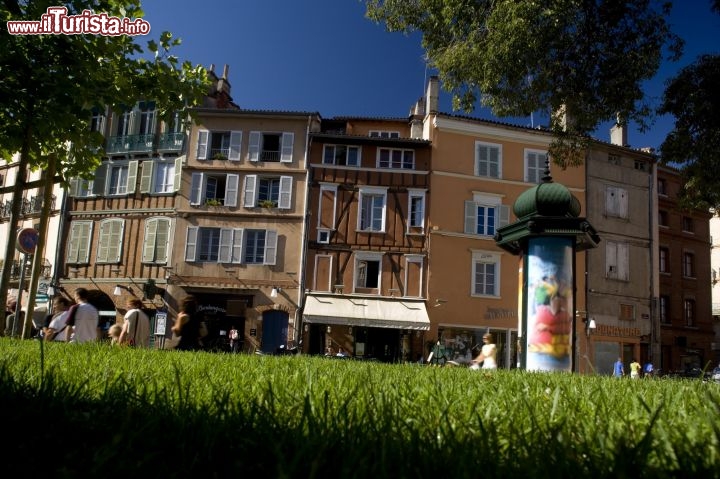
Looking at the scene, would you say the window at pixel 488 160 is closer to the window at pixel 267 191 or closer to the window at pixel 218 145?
the window at pixel 267 191

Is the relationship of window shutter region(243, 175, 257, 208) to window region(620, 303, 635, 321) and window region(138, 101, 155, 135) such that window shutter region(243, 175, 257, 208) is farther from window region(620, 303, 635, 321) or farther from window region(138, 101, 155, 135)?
window region(620, 303, 635, 321)

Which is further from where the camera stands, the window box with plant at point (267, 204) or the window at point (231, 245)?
the window box with plant at point (267, 204)

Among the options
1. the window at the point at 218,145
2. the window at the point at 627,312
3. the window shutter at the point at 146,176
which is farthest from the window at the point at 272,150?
the window at the point at 627,312

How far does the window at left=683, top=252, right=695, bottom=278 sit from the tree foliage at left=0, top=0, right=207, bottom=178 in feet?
120

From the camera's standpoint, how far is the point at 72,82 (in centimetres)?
708

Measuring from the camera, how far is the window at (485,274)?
2975 centimetres

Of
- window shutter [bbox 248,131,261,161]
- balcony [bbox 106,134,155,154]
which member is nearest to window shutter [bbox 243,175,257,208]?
window shutter [bbox 248,131,261,161]

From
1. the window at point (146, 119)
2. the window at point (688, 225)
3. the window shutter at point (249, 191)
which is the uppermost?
the window at point (146, 119)

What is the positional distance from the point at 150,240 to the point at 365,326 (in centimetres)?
1258

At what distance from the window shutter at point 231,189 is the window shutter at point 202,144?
196 cm

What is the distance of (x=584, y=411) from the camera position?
2.76m

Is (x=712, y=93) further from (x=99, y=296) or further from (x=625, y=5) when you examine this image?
(x=99, y=296)

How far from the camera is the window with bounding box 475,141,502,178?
31.6 meters

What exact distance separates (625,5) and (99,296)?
28.5 meters
